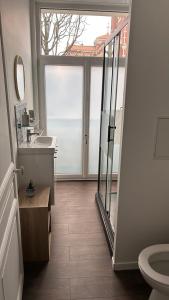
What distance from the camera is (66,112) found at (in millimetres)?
3592

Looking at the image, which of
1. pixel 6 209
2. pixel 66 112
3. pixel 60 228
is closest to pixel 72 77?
pixel 66 112

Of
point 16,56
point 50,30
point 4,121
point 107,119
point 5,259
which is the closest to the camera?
point 5,259

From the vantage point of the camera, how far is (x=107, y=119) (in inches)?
105

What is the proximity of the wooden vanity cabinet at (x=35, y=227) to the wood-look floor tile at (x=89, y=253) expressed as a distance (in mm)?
270

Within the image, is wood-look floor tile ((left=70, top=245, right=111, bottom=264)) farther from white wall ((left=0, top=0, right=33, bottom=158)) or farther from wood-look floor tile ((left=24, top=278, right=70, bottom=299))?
white wall ((left=0, top=0, right=33, bottom=158))

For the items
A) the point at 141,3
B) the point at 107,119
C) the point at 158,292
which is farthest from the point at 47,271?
the point at 141,3

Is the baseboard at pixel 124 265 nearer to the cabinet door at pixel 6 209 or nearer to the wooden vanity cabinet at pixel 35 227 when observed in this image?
the wooden vanity cabinet at pixel 35 227

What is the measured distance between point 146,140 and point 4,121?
1.03 metres

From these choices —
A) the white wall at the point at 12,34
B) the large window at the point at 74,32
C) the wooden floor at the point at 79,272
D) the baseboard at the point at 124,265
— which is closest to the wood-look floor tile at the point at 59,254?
the wooden floor at the point at 79,272

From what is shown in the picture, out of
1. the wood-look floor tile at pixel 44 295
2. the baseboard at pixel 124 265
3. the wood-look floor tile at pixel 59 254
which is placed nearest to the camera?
the wood-look floor tile at pixel 44 295

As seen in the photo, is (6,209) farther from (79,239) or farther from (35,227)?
(79,239)

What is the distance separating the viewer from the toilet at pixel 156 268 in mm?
1402

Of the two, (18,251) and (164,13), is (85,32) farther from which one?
(18,251)

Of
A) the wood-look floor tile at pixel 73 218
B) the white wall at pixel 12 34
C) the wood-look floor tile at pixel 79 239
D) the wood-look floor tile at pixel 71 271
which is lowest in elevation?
the wood-look floor tile at pixel 71 271
